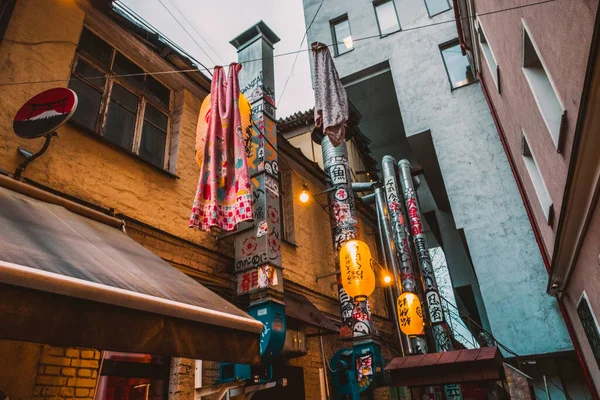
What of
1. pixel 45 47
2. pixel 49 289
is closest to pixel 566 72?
pixel 49 289

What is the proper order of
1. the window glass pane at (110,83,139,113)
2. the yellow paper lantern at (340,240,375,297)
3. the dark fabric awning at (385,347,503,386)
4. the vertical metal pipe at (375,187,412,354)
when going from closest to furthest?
the window glass pane at (110,83,139,113)
the dark fabric awning at (385,347,503,386)
the yellow paper lantern at (340,240,375,297)
the vertical metal pipe at (375,187,412,354)

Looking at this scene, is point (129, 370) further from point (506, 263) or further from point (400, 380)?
point (506, 263)

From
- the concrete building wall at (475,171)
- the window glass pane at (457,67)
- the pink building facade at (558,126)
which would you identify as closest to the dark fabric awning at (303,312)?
the pink building facade at (558,126)

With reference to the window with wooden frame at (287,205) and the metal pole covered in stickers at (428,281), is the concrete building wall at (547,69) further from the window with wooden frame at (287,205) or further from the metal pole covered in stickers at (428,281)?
the window with wooden frame at (287,205)

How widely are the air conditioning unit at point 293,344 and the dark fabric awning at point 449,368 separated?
2.40 m

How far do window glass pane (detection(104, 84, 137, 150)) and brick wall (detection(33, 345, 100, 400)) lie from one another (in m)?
3.42

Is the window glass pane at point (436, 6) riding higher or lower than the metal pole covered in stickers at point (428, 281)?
higher

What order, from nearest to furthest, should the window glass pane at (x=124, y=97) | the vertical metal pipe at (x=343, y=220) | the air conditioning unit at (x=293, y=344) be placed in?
the air conditioning unit at (x=293, y=344)
the window glass pane at (x=124, y=97)
the vertical metal pipe at (x=343, y=220)

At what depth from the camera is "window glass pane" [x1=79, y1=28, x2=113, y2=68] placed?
6.79 meters

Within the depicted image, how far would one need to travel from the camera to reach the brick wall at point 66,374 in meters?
4.47

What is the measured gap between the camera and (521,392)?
21.3ft

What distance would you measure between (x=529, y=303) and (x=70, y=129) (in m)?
13.3

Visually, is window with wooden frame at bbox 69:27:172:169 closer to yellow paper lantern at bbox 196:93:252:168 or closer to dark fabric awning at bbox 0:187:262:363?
yellow paper lantern at bbox 196:93:252:168

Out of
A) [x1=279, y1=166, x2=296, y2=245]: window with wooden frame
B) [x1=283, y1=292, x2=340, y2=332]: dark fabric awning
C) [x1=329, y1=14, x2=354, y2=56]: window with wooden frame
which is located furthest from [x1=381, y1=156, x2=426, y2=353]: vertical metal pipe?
[x1=329, y1=14, x2=354, y2=56]: window with wooden frame
